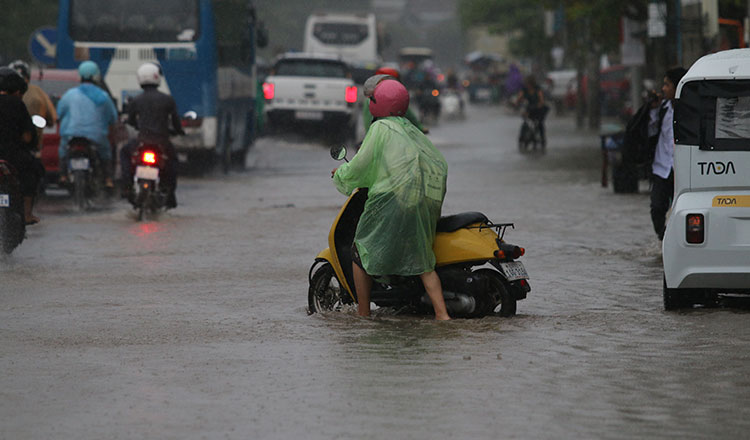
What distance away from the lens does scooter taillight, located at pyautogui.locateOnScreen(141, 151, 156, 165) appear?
17656mm

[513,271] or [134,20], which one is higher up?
[134,20]

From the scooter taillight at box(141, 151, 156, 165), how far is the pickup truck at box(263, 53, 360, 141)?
1705cm

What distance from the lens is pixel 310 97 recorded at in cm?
3478

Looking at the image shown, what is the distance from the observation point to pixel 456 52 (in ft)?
608

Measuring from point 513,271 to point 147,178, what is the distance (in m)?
8.44

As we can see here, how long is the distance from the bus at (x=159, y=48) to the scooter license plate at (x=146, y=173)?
723 cm

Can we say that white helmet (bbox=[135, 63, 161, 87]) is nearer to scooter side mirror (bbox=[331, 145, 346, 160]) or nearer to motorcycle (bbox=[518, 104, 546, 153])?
scooter side mirror (bbox=[331, 145, 346, 160])

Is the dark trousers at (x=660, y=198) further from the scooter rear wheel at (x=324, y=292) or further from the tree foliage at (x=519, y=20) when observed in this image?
the tree foliage at (x=519, y=20)

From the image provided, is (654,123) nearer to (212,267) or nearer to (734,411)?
(212,267)

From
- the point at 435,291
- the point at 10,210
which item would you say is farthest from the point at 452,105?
the point at 435,291

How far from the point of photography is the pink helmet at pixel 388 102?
9875mm

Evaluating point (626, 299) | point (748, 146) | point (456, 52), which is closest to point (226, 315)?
point (626, 299)

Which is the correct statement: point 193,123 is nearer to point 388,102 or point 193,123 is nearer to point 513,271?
point 388,102

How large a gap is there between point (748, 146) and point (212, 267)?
495cm
